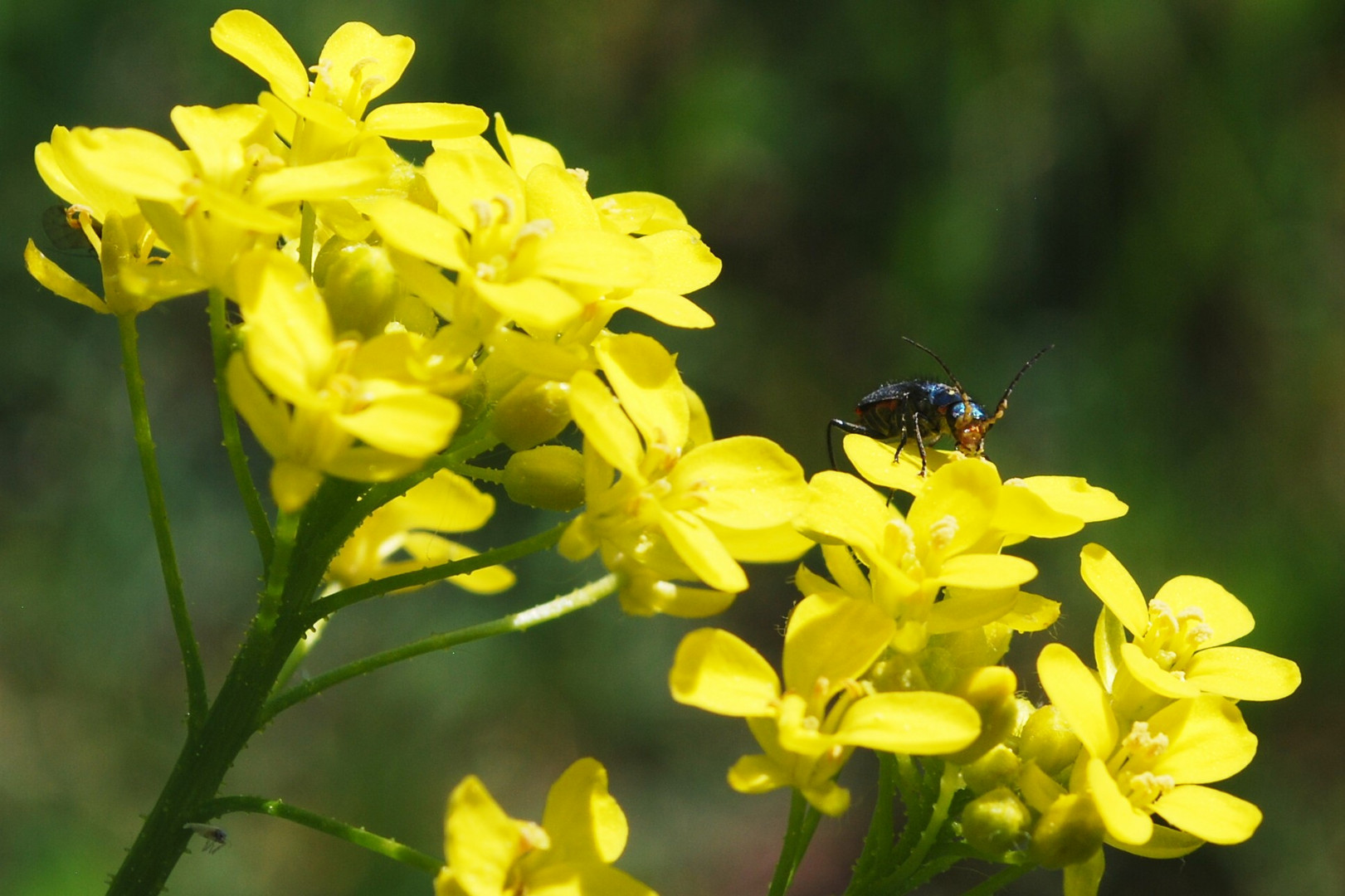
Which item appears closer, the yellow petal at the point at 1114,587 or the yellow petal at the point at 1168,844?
the yellow petal at the point at 1168,844

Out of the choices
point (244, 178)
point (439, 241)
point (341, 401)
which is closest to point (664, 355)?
point (439, 241)

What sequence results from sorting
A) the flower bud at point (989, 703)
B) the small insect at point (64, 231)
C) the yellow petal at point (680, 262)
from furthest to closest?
the small insect at point (64, 231), the yellow petal at point (680, 262), the flower bud at point (989, 703)

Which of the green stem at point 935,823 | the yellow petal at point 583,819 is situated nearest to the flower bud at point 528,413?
the yellow petal at point 583,819

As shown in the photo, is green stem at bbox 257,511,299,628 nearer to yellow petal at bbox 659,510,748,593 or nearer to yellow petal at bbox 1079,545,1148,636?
yellow petal at bbox 659,510,748,593

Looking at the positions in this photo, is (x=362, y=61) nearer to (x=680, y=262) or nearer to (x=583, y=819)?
(x=680, y=262)

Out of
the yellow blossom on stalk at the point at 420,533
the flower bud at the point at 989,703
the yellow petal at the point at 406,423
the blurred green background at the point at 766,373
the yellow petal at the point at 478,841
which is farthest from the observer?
the blurred green background at the point at 766,373

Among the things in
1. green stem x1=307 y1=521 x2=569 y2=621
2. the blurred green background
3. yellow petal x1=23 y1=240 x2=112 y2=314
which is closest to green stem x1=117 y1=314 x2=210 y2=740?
yellow petal x1=23 y1=240 x2=112 y2=314

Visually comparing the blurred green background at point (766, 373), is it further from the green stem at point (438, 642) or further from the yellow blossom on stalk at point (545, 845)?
the yellow blossom on stalk at point (545, 845)
